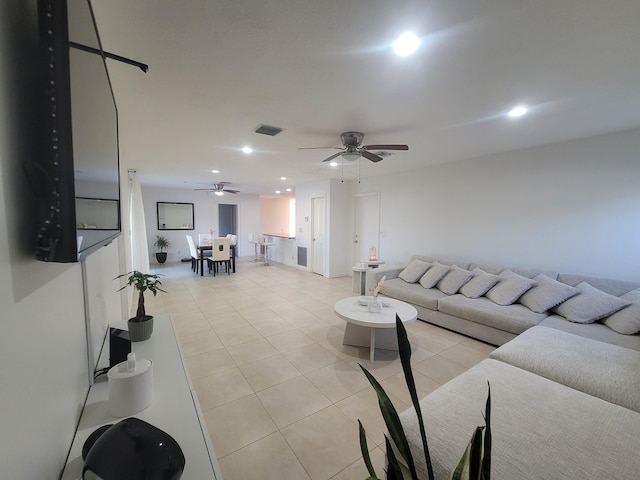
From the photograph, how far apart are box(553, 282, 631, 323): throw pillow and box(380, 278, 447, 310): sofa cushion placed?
51.5 inches

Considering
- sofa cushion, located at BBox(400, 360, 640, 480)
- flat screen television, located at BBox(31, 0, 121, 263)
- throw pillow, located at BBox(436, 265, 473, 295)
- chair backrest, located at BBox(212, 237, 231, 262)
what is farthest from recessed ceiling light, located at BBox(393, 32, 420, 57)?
chair backrest, located at BBox(212, 237, 231, 262)

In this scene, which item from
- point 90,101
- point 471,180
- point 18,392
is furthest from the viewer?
point 471,180

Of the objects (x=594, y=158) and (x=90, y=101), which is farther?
(x=594, y=158)

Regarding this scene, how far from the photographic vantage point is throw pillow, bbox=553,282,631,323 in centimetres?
270

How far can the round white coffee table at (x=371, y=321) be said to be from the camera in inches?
109

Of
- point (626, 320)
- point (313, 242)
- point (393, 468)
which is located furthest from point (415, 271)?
point (393, 468)

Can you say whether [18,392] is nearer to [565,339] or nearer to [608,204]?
[565,339]

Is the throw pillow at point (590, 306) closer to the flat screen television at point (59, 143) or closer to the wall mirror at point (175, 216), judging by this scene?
the flat screen television at point (59, 143)

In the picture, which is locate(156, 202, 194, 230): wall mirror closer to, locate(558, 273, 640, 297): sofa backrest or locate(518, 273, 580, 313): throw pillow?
locate(518, 273, 580, 313): throw pillow

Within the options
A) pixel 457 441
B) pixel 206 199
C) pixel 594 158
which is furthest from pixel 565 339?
pixel 206 199

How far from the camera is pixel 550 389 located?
1.56 meters

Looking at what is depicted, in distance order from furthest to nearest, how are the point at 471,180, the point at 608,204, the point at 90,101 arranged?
1. the point at 471,180
2. the point at 608,204
3. the point at 90,101

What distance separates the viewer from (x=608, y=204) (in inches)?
120

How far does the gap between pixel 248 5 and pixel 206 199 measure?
8834 mm
